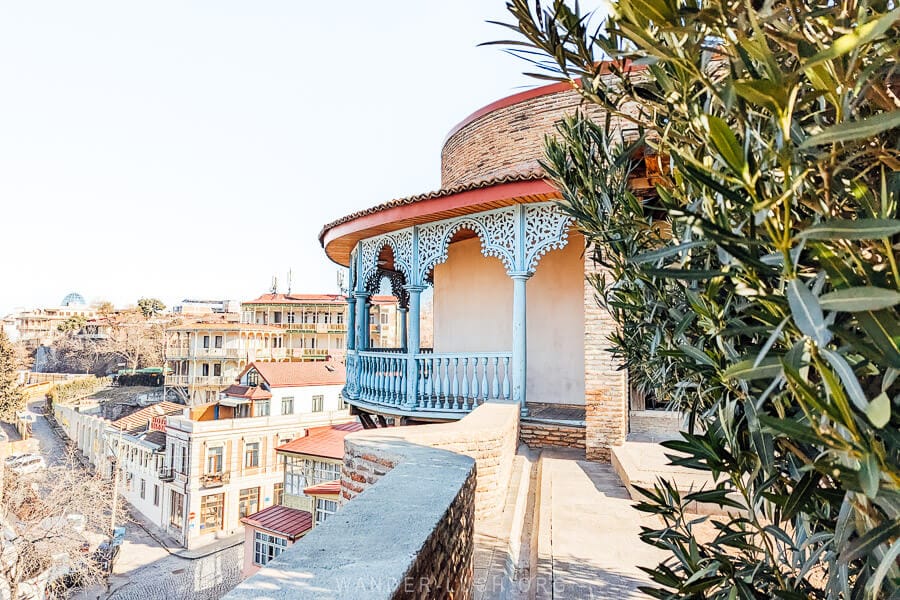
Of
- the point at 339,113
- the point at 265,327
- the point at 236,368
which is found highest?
the point at 339,113

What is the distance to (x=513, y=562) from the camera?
3.21 meters

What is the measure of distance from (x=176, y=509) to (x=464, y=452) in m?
26.2

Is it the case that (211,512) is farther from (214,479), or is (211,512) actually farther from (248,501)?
(248,501)

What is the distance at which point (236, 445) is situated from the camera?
81.0 feet

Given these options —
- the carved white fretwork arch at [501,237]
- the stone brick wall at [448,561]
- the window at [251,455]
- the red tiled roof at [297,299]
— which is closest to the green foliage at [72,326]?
the red tiled roof at [297,299]

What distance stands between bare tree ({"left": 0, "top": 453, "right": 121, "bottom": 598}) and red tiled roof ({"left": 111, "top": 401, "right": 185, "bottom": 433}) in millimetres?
9589

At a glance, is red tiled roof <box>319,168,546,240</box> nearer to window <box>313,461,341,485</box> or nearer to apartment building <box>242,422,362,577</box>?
apartment building <box>242,422,362,577</box>

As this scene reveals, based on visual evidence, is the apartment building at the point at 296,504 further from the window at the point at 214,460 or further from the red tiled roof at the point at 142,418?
the red tiled roof at the point at 142,418

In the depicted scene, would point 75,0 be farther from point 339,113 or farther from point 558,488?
point 558,488

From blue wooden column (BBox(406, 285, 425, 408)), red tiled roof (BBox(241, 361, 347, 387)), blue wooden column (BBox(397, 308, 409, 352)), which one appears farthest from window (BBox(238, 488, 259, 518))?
blue wooden column (BBox(406, 285, 425, 408))

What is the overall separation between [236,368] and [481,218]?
116 ft

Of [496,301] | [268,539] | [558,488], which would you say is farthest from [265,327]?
[558,488]

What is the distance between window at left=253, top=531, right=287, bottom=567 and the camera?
14391 millimetres

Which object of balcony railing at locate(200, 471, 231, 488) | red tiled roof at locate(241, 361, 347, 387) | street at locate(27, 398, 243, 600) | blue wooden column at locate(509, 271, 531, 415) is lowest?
street at locate(27, 398, 243, 600)
